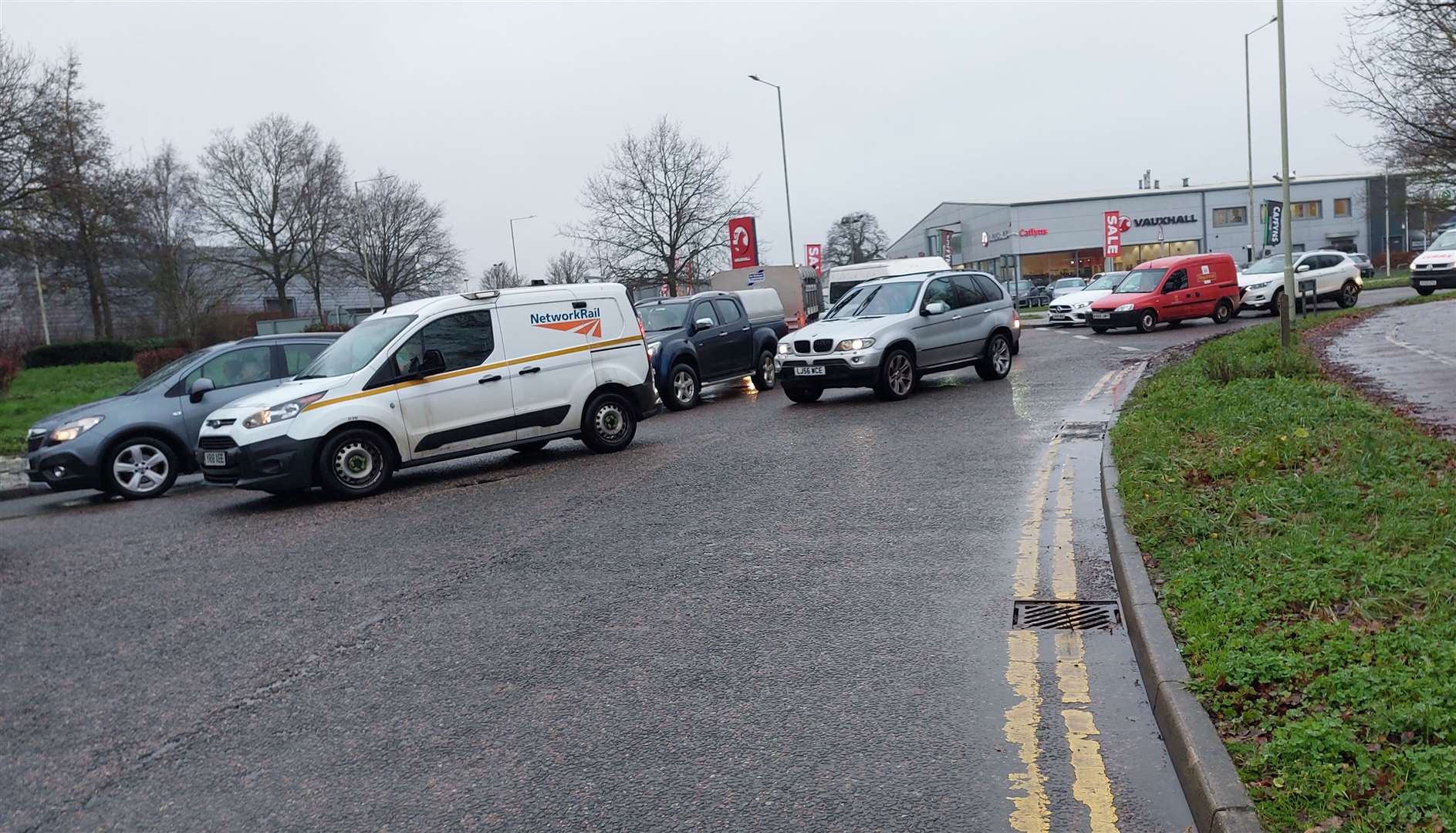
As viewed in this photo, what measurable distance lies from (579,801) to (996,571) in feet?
11.5

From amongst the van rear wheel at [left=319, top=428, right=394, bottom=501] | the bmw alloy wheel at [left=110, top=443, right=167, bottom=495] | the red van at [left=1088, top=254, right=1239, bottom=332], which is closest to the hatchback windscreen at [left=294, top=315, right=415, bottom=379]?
the van rear wheel at [left=319, top=428, right=394, bottom=501]

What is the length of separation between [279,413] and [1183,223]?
73.6 meters

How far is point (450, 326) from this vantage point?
38.1ft

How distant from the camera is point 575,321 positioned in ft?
41.1

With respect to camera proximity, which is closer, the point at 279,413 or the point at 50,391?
the point at 279,413

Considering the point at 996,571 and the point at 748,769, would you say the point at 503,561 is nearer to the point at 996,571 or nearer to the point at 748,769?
the point at 996,571

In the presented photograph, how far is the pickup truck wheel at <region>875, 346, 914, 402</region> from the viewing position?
15.8 meters

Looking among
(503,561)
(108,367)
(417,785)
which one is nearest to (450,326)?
(503,561)

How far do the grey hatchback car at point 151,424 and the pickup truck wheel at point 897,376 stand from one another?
24.3 ft

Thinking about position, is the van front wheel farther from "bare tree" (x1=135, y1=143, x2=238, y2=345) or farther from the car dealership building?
the car dealership building

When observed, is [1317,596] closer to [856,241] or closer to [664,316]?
[664,316]

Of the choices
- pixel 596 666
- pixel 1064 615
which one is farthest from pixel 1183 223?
pixel 596 666

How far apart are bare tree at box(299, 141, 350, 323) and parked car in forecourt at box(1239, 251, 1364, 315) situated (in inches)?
1771

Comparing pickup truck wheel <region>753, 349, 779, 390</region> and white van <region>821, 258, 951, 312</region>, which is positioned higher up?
white van <region>821, 258, 951, 312</region>
